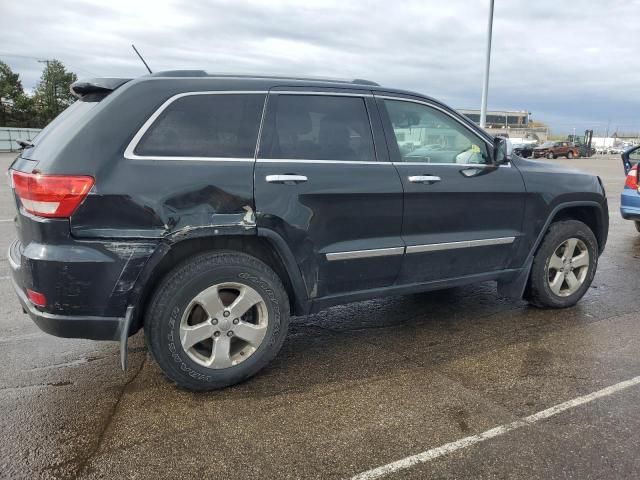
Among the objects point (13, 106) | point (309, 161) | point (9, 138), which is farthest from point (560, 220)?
Result: point (13, 106)

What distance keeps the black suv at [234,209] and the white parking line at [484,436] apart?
1117 mm

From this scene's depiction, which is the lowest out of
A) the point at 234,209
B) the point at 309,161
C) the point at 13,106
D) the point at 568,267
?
the point at 568,267

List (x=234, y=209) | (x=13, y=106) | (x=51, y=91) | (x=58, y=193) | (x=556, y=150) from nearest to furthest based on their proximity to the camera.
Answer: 1. (x=58, y=193)
2. (x=234, y=209)
3. (x=556, y=150)
4. (x=13, y=106)
5. (x=51, y=91)

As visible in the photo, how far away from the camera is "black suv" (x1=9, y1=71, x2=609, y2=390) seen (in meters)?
2.90

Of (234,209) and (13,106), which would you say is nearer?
(234,209)

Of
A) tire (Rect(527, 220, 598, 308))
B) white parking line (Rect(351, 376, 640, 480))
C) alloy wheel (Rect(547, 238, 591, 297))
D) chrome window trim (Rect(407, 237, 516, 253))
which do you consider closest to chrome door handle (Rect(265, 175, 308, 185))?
chrome window trim (Rect(407, 237, 516, 253))

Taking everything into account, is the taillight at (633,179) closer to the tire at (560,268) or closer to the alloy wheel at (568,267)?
the tire at (560,268)

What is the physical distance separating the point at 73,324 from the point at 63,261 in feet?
1.21

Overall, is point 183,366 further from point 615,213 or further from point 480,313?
point 615,213

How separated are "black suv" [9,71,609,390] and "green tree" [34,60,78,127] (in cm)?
6958

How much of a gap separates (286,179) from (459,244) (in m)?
1.51

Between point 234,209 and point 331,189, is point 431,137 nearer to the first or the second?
point 331,189

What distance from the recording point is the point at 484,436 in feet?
9.27

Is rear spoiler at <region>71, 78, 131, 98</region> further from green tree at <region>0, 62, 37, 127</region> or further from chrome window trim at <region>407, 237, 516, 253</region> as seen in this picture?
green tree at <region>0, 62, 37, 127</region>
